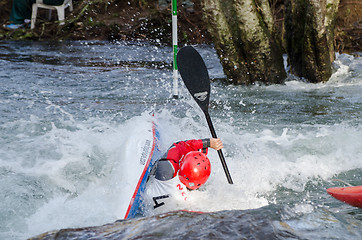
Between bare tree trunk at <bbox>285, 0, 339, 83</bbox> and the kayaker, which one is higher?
bare tree trunk at <bbox>285, 0, 339, 83</bbox>

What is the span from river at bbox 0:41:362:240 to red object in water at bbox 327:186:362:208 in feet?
0.19

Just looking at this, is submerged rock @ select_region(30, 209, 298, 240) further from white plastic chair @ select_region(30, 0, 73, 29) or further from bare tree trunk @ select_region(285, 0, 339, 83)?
white plastic chair @ select_region(30, 0, 73, 29)

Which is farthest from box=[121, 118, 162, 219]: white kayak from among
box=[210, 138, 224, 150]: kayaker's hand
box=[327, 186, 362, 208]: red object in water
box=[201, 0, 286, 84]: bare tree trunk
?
Answer: box=[201, 0, 286, 84]: bare tree trunk

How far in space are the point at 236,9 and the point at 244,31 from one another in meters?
0.40

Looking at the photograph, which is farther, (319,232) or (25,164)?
(25,164)

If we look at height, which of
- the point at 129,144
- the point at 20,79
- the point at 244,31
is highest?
the point at 244,31

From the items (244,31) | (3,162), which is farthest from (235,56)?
(3,162)

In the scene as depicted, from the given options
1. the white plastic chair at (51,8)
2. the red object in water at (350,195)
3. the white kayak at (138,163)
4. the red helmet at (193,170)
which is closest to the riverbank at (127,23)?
the white plastic chair at (51,8)

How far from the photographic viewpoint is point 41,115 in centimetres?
604

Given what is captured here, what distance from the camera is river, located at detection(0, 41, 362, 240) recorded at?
294cm

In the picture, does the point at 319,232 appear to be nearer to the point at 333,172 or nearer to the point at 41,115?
the point at 333,172

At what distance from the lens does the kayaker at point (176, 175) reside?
358cm

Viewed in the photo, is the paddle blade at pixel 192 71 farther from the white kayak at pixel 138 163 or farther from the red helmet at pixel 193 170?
the red helmet at pixel 193 170

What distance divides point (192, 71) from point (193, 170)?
4.57 feet
